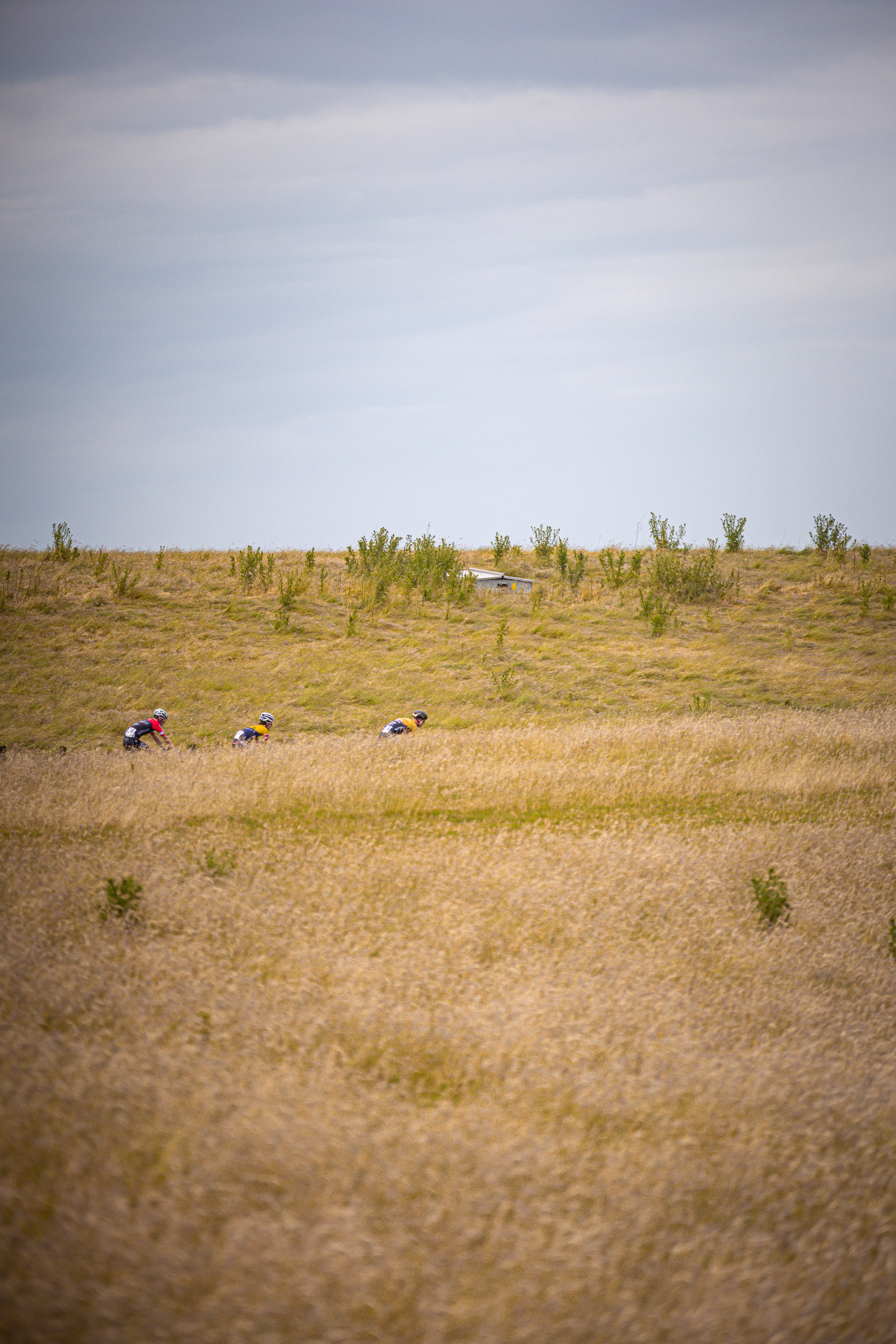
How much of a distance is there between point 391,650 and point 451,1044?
1537 cm

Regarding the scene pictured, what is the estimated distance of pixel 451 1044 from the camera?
4.85m

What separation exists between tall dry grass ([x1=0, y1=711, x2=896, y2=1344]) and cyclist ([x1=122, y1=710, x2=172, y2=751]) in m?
3.80

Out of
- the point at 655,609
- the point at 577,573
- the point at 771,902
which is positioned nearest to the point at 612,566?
the point at 577,573

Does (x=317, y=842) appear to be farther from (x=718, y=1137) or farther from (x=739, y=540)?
(x=739, y=540)

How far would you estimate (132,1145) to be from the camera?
3797 millimetres

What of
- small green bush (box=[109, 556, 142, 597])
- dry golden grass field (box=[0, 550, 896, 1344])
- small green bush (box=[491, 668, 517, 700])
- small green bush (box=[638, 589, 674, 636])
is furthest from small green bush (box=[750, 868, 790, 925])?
small green bush (box=[109, 556, 142, 597])

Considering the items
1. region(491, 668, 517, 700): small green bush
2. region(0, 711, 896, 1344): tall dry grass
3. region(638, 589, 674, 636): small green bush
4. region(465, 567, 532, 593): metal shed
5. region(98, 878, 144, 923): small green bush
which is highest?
region(465, 567, 532, 593): metal shed

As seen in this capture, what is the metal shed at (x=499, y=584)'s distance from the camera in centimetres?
2484

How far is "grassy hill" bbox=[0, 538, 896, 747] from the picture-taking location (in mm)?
16062

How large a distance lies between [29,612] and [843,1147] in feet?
69.4

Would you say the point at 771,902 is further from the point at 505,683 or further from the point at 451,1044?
the point at 505,683

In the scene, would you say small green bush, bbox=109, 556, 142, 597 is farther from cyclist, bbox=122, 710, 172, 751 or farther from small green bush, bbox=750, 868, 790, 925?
small green bush, bbox=750, 868, 790, 925

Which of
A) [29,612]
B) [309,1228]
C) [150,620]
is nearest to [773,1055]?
[309,1228]

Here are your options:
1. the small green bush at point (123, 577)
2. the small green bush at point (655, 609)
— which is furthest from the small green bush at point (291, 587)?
the small green bush at point (655, 609)
